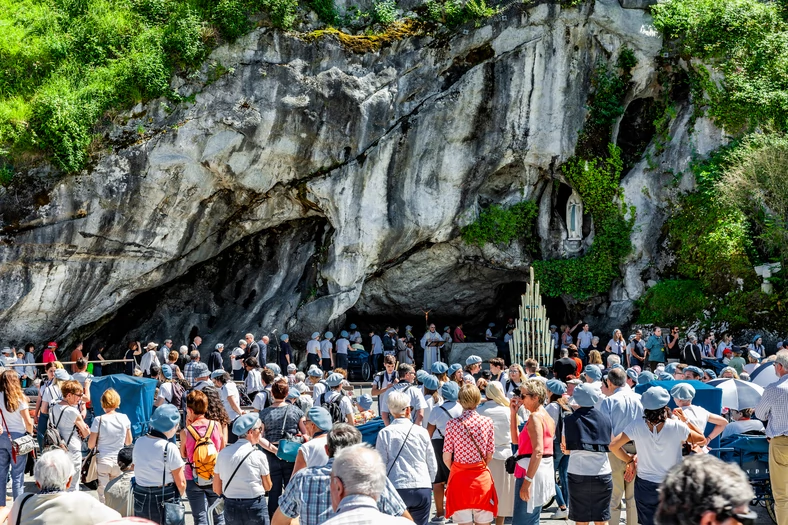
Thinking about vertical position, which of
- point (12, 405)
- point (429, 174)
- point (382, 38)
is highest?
point (382, 38)

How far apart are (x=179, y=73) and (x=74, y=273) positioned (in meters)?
5.42

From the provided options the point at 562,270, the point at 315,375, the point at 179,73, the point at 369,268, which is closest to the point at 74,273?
the point at 179,73

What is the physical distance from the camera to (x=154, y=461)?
246 inches

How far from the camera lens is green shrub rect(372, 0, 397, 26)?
21.0 meters

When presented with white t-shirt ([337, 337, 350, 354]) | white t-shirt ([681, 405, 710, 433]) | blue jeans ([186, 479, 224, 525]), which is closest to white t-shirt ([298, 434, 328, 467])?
blue jeans ([186, 479, 224, 525])

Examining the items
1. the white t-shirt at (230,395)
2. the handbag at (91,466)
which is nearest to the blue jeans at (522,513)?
the handbag at (91,466)

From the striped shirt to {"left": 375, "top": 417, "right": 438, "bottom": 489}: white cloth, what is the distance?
3380 millimetres

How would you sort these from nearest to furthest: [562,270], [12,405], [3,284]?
[12,405], [3,284], [562,270]

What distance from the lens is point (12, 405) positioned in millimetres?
8250

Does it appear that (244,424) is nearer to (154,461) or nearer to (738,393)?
(154,461)

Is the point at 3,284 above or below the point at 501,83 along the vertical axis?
below

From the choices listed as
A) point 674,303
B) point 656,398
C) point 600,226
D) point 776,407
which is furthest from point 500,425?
point 600,226

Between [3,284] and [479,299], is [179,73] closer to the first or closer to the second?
[3,284]

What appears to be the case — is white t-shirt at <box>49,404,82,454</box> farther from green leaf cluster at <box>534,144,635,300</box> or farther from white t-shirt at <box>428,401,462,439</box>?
green leaf cluster at <box>534,144,635,300</box>
